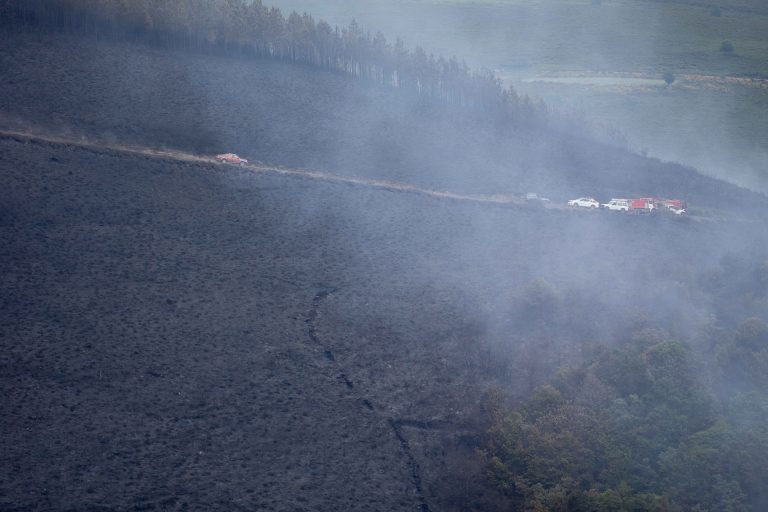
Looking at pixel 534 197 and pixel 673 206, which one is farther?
pixel 673 206

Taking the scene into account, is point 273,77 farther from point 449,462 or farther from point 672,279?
point 449,462

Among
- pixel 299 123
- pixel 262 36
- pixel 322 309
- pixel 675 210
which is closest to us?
pixel 322 309

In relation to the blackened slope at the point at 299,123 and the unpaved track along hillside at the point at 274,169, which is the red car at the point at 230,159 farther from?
the blackened slope at the point at 299,123

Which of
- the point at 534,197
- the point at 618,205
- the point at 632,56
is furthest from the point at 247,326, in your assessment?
the point at 632,56

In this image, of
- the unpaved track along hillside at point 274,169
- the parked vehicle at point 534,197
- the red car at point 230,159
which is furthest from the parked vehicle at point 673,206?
the red car at point 230,159

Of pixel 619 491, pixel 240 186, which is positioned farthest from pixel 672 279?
pixel 240 186

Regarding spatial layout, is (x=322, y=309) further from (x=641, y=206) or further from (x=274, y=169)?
(x=641, y=206)

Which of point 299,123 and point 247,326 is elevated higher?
point 299,123
